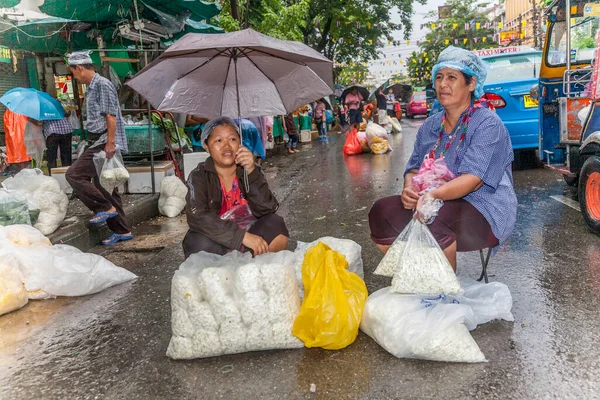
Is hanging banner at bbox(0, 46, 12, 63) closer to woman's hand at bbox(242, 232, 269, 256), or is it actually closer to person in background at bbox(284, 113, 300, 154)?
person in background at bbox(284, 113, 300, 154)

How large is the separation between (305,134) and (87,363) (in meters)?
18.5

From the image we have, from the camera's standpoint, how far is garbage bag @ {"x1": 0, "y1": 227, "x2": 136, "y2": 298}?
3.97m

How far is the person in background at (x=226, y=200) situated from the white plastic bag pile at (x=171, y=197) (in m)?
3.69

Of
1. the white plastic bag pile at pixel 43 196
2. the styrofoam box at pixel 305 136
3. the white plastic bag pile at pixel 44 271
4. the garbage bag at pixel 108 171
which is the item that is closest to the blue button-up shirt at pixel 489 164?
the white plastic bag pile at pixel 44 271

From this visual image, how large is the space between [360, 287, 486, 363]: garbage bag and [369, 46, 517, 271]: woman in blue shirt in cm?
42

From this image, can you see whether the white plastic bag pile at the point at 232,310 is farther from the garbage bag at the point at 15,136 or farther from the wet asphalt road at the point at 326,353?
the garbage bag at the point at 15,136

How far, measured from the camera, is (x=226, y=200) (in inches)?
146

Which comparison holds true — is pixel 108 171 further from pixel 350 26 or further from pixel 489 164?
pixel 350 26

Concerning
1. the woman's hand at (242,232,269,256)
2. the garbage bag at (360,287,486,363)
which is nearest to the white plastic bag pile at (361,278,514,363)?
the garbage bag at (360,287,486,363)

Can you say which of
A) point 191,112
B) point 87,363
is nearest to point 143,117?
point 191,112

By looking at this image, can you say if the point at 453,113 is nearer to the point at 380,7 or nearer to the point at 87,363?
the point at 87,363

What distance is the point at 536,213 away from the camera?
229 inches

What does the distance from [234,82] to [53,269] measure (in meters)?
1.97

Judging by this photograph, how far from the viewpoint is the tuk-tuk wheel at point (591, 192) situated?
15.7ft
